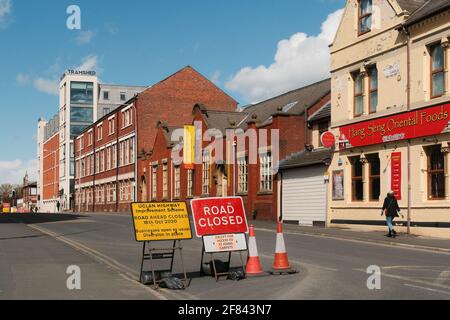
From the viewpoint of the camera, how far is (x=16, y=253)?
650 inches

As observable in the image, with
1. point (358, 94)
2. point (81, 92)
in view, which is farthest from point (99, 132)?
point (358, 94)

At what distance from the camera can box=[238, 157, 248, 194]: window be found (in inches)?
1489

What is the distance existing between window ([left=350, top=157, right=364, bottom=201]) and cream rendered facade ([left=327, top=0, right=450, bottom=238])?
0.10 meters

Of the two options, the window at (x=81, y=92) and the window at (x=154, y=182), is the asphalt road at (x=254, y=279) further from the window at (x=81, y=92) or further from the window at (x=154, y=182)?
the window at (x=81, y=92)

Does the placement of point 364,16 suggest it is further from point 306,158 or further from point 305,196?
point 305,196

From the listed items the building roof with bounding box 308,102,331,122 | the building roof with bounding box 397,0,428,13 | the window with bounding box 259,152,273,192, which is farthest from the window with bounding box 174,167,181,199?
the building roof with bounding box 397,0,428,13

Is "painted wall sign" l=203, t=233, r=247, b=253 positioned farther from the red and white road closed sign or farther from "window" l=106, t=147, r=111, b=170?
"window" l=106, t=147, r=111, b=170

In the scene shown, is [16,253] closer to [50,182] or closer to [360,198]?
[360,198]

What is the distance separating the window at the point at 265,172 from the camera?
3506 cm

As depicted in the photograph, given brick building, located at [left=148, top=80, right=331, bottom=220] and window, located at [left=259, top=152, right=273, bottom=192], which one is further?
window, located at [left=259, top=152, right=273, bottom=192]

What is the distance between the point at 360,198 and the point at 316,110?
344 inches

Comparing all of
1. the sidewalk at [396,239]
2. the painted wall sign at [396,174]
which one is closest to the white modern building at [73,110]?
the sidewalk at [396,239]

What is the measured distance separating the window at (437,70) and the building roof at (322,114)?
8.30m
